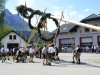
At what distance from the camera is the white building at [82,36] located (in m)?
70.7

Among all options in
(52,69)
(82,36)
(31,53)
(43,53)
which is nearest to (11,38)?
(82,36)

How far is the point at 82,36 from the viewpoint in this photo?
74.9 metres

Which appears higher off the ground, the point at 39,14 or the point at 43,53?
the point at 39,14

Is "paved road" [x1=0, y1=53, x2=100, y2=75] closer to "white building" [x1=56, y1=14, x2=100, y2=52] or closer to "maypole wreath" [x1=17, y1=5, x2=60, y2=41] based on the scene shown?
"maypole wreath" [x1=17, y1=5, x2=60, y2=41]

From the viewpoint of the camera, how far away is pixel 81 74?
21141 mm

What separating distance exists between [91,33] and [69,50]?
7.34 m

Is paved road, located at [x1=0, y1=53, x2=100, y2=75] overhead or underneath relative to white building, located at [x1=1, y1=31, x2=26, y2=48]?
underneath

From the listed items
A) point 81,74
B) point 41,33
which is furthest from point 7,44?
point 81,74

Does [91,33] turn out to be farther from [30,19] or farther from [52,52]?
[52,52]

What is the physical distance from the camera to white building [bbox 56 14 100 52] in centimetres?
7069

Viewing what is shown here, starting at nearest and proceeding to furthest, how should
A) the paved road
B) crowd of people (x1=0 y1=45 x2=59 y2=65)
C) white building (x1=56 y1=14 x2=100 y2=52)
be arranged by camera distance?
the paved road
crowd of people (x1=0 y1=45 x2=59 y2=65)
white building (x1=56 y1=14 x2=100 y2=52)

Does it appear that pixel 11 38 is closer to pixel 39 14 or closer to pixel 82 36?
pixel 82 36

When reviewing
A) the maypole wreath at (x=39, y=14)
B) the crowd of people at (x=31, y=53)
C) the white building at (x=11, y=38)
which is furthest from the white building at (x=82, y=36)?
the crowd of people at (x=31, y=53)

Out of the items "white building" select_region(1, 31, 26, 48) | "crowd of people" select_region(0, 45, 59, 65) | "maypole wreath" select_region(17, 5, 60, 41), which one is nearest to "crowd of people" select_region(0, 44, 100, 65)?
"crowd of people" select_region(0, 45, 59, 65)
